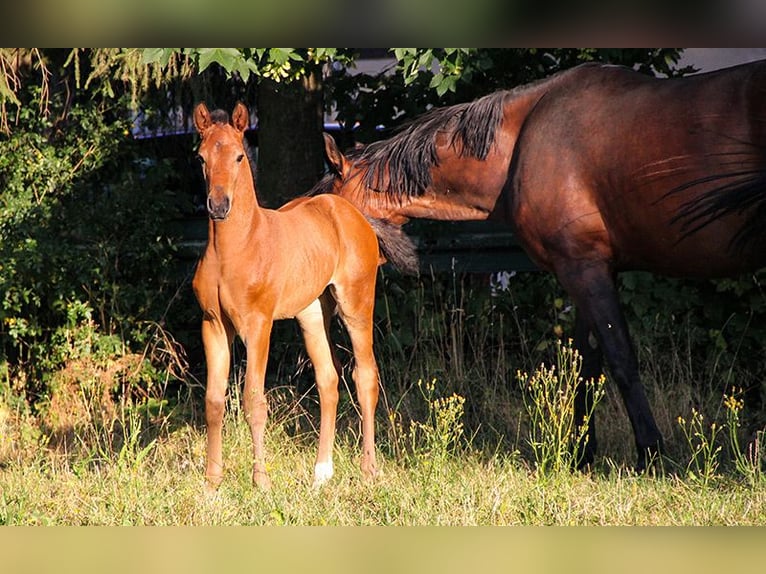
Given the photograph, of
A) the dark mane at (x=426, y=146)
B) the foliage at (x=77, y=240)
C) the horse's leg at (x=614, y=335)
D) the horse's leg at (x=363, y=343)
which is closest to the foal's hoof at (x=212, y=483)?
the horse's leg at (x=363, y=343)

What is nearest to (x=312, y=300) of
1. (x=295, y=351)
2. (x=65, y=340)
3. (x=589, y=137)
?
(x=589, y=137)

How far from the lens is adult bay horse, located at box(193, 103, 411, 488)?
492 centimetres

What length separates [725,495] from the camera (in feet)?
16.2

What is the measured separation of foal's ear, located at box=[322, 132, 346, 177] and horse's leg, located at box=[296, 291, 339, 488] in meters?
0.95

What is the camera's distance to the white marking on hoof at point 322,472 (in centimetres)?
538

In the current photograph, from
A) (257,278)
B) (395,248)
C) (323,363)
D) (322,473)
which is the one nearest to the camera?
(257,278)

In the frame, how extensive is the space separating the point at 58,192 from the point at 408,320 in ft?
10.6

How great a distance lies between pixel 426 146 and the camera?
20.7ft

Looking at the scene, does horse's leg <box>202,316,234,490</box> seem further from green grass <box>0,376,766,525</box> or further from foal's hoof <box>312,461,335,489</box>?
foal's hoof <box>312,461,335,489</box>

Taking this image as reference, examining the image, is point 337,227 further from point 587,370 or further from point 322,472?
point 587,370

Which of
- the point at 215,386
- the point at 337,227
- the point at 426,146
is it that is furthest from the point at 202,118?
the point at 426,146

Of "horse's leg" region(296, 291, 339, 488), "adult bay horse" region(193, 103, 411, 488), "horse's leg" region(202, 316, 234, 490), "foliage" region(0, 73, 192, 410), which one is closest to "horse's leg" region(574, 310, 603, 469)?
"adult bay horse" region(193, 103, 411, 488)

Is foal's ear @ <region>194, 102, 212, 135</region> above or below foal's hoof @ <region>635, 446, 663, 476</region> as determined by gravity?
above

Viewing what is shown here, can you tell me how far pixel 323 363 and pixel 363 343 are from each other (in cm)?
26
